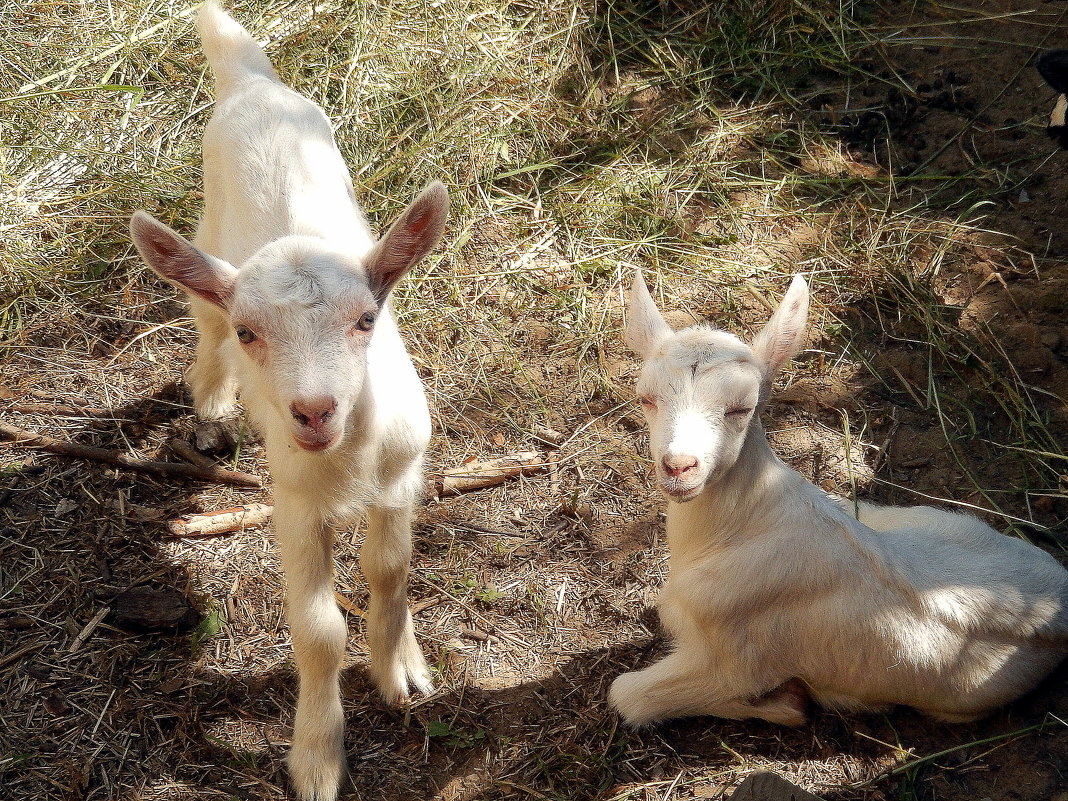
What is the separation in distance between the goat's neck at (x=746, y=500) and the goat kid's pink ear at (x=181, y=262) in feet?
5.66

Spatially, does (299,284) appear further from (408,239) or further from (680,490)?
(680,490)

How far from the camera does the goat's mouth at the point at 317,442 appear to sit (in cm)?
262

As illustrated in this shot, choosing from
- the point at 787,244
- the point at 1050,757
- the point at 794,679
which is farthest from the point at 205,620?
the point at 787,244

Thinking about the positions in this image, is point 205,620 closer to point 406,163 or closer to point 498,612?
point 498,612

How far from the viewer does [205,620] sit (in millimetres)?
3934

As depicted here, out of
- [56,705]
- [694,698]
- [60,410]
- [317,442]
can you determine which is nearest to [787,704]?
[694,698]

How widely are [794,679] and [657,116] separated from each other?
3743mm

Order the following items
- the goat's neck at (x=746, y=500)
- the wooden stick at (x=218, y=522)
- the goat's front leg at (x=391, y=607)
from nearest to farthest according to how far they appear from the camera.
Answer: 1. the goat's neck at (x=746, y=500)
2. the goat's front leg at (x=391, y=607)
3. the wooden stick at (x=218, y=522)

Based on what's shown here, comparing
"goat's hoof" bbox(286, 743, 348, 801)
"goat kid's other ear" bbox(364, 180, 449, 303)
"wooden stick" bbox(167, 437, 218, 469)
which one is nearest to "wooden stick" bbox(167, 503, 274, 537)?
"wooden stick" bbox(167, 437, 218, 469)

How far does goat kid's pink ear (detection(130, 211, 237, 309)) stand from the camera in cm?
276

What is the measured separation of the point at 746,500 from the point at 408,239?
58.0 inches

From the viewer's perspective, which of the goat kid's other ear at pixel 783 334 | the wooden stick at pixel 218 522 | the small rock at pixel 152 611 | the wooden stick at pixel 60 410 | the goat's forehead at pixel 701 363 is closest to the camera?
the goat's forehead at pixel 701 363

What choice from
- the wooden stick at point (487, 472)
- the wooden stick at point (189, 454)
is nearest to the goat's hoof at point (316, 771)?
the wooden stick at point (487, 472)

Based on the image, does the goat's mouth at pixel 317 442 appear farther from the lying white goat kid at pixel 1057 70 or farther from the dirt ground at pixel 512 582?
the lying white goat kid at pixel 1057 70
